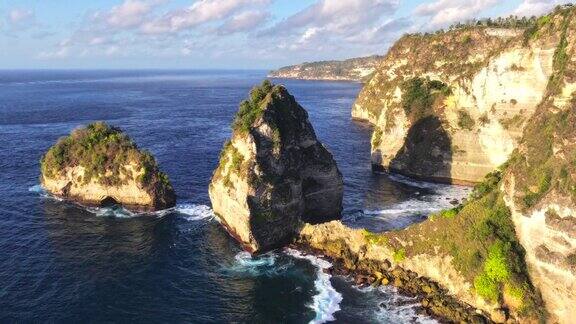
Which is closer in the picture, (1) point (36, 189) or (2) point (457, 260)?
(2) point (457, 260)

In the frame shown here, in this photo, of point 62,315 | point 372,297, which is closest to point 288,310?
point 372,297

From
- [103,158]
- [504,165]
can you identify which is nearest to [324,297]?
[504,165]

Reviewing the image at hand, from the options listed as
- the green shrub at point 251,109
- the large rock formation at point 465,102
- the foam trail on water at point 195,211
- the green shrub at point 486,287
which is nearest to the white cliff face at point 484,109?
the large rock formation at point 465,102

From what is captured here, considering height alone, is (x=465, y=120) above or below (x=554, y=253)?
above

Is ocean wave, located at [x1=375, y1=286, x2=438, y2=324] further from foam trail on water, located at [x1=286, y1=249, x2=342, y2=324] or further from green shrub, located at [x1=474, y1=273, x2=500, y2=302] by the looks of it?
green shrub, located at [x1=474, y1=273, x2=500, y2=302]

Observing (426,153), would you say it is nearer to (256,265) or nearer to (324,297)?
(256,265)

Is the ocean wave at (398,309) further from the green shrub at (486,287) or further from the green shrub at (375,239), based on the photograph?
the green shrub at (375,239)
